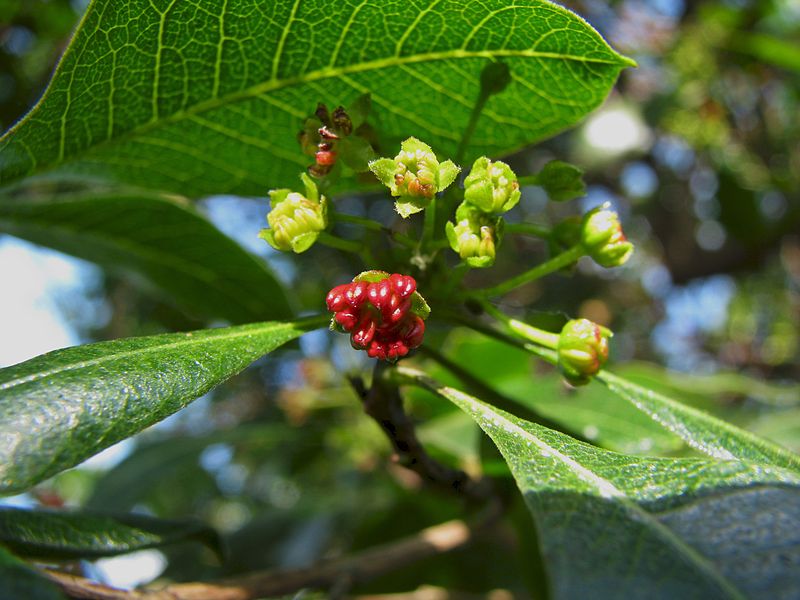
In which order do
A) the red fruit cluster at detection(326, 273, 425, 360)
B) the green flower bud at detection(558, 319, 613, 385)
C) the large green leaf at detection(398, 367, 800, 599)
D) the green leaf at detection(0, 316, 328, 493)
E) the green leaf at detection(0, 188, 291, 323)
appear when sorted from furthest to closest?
the green leaf at detection(0, 188, 291, 323) → the green flower bud at detection(558, 319, 613, 385) → the red fruit cluster at detection(326, 273, 425, 360) → the green leaf at detection(0, 316, 328, 493) → the large green leaf at detection(398, 367, 800, 599)

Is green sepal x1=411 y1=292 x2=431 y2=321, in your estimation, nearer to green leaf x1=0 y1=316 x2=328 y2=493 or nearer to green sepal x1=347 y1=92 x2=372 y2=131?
green leaf x1=0 y1=316 x2=328 y2=493

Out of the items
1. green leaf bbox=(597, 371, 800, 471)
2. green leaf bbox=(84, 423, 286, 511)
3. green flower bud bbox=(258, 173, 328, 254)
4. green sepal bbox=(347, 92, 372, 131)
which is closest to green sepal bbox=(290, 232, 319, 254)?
green flower bud bbox=(258, 173, 328, 254)

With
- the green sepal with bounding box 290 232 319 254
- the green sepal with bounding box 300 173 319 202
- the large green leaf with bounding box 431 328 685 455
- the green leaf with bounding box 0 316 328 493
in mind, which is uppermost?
the green sepal with bounding box 300 173 319 202

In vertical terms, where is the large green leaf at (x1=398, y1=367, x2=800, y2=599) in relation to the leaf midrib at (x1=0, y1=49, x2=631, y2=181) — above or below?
below

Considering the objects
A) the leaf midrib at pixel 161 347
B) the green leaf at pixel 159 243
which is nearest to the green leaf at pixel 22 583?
the leaf midrib at pixel 161 347

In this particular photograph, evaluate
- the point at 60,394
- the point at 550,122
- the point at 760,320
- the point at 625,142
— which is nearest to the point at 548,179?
the point at 550,122
